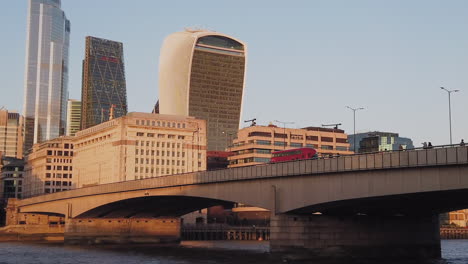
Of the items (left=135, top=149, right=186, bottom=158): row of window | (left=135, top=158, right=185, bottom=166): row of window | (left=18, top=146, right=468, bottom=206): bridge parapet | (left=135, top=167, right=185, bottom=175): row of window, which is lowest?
(left=18, top=146, right=468, bottom=206): bridge parapet

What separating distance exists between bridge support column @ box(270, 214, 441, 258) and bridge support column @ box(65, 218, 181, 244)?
57.1 meters

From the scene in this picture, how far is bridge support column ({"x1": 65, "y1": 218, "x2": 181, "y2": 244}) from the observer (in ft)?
399

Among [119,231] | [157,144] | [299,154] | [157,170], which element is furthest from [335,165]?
[157,144]

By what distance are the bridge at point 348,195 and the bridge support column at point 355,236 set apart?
11cm

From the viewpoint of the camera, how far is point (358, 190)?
63125 mm

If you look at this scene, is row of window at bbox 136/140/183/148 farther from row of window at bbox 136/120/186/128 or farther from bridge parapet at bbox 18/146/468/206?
bridge parapet at bbox 18/146/468/206

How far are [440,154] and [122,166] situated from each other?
14216 cm

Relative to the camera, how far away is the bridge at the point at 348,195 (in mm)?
58059

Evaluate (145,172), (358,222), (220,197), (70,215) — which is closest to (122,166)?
(145,172)

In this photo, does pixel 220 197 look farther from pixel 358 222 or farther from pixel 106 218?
pixel 106 218

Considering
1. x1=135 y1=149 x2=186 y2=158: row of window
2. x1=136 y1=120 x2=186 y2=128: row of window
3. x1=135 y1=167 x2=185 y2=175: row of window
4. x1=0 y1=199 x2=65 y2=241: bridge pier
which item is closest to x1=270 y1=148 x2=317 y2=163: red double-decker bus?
x1=0 y1=199 x2=65 y2=241: bridge pier

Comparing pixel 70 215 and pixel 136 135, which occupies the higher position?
pixel 136 135

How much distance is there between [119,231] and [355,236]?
202 feet

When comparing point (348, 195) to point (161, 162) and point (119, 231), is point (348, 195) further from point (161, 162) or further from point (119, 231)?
point (161, 162)
